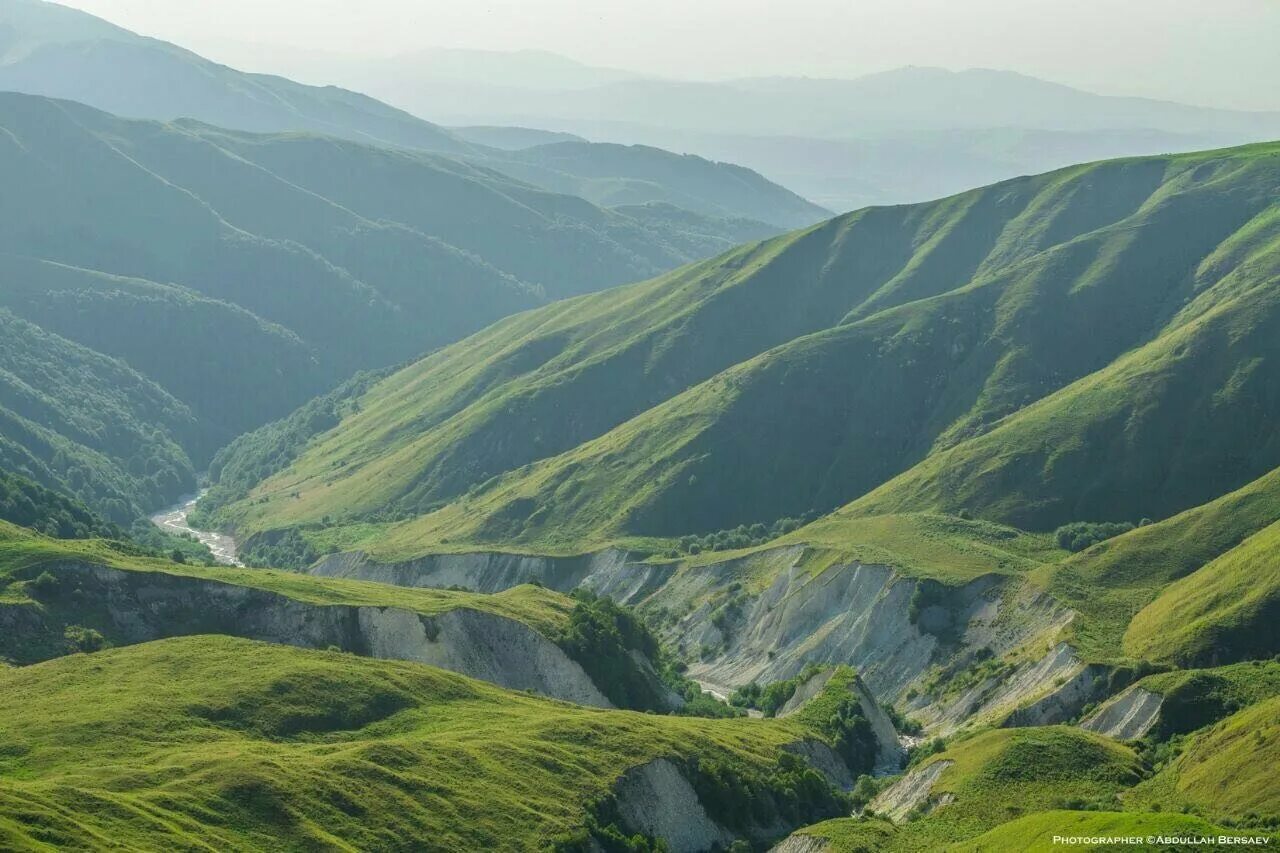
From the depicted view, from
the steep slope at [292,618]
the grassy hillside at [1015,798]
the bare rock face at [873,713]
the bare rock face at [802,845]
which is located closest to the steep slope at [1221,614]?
the bare rock face at [873,713]

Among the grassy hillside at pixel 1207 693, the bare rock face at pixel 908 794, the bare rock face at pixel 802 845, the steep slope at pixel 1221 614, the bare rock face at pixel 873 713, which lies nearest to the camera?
the bare rock face at pixel 802 845

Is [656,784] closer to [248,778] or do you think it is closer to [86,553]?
[248,778]

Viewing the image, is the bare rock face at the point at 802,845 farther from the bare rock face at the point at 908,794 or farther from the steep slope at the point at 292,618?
the steep slope at the point at 292,618

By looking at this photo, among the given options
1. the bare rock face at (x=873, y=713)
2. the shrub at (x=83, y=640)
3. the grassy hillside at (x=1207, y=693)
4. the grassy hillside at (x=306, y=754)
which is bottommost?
the bare rock face at (x=873, y=713)

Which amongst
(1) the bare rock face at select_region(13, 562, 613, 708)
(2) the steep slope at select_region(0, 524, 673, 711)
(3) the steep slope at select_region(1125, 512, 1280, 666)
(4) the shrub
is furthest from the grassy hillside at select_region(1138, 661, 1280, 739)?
(4) the shrub

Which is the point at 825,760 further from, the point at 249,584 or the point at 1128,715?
the point at 249,584

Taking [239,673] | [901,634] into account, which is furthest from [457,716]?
[901,634]

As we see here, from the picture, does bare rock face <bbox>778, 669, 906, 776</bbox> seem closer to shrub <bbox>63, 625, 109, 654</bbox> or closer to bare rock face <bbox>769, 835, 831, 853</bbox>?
bare rock face <bbox>769, 835, 831, 853</bbox>
